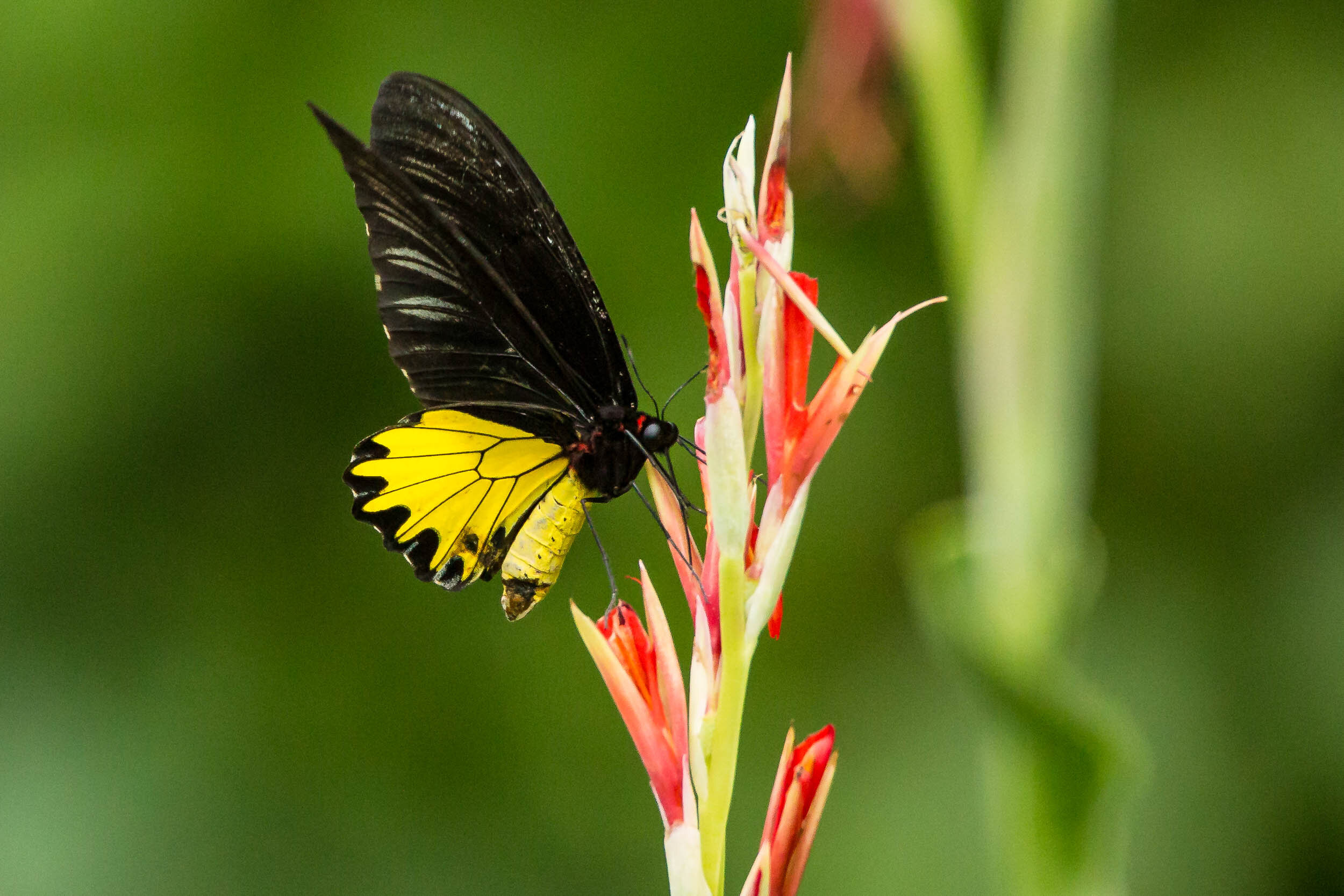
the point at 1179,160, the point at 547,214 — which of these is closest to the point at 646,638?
the point at 547,214

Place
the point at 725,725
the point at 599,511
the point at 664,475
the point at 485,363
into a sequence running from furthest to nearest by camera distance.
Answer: the point at 599,511 < the point at 485,363 < the point at 664,475 < the point at 725,725

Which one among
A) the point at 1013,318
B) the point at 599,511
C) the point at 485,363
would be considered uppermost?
the point at 485,363

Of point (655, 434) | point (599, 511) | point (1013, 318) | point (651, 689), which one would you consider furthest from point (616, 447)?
point (599, 511)

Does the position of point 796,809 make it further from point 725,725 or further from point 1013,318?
point 1013,318

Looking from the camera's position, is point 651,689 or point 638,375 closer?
point 651,689

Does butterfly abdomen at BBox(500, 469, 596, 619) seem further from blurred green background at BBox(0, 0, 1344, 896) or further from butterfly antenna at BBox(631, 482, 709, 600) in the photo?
blurred green background at BBox(0, 0, 1344, 896)

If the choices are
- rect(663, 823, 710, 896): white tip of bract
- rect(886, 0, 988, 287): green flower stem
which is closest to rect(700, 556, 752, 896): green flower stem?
rect(663, 823, 710, 896): white tip of bract

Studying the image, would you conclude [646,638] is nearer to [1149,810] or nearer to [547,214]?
[547,214]
